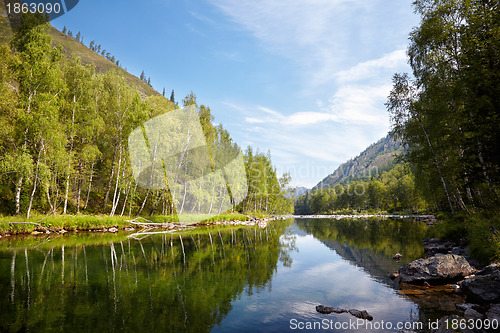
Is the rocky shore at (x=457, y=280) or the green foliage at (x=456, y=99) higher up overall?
the green foliage at (x=456, y=99)

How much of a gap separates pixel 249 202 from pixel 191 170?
33984mm

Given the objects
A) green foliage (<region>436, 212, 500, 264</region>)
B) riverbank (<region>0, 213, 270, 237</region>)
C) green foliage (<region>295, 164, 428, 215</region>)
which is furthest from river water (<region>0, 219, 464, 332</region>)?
green foliage (<region>295, 164, 428, 215</region>)

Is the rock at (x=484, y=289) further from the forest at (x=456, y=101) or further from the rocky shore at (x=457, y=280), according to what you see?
the forest at (x=456, y=101)

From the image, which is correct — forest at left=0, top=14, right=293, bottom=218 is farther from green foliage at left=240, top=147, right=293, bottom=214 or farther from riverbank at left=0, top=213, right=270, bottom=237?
green foliage at left=240, top=147, right=293, bottom=214

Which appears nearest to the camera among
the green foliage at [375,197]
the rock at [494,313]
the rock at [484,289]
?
the rock at [494,313]

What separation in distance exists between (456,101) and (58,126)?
39161mm

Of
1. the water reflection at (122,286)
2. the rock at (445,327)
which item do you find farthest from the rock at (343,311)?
the water reflection at (122,286)

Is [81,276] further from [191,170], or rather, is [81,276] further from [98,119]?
[191,170]

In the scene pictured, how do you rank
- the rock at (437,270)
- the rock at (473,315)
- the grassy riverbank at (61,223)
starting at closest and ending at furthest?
1. the rock at (473,315)
2. the rock at (437,270)
3. the grassy riverbank at (61,223)

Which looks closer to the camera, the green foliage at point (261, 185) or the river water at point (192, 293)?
the river water at point (192, 293)

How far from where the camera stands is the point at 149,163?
42312mm

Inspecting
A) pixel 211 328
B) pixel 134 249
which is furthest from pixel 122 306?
pixel 134 249

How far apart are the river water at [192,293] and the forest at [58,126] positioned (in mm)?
10920

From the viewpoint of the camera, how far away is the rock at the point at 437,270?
12.8 meters
